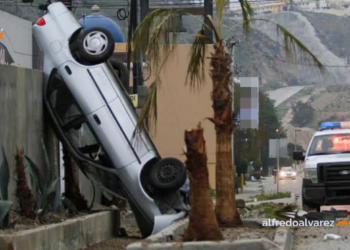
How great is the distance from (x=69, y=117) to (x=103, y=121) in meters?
0.84

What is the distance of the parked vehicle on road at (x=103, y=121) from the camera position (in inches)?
569

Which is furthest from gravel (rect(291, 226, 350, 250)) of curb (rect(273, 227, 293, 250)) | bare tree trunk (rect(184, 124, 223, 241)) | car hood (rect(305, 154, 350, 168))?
car hood (rect(305, 154, 350, 168))

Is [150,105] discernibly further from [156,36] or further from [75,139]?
[75,139]

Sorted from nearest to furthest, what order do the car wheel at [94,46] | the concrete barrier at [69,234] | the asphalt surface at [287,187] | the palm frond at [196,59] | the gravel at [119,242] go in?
the concrete barrier at [69,234] < the palm frond at [196,59] < the gravel at [119,242] < the car wheel at [94,46] < the asphalt surface at [287,187]

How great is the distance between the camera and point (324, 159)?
18312mm

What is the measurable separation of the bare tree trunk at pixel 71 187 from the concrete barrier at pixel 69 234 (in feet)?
1.52

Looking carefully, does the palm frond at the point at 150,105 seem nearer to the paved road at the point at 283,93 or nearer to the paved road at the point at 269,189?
the paved road at the point at 269,189

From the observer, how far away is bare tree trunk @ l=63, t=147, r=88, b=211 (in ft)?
49.2

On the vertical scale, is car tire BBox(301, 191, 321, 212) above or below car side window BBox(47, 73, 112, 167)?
below

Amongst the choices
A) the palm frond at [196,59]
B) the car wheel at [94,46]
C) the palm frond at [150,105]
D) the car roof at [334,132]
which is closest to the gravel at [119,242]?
the palm frond at [150,105]

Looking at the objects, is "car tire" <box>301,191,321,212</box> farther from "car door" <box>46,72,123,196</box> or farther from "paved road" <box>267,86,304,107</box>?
"paved road" <box>267,86,304,107</box>

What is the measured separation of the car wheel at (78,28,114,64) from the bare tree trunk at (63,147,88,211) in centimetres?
164

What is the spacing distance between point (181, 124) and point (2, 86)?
26948 mm

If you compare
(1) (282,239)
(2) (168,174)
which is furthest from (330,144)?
(1) (282,239)
